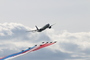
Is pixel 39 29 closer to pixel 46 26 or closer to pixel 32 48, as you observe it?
pixel 46 26

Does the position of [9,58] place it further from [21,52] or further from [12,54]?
[21,52]

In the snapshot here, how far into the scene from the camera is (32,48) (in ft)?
405

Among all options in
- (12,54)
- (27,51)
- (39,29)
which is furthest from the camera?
(39,29)

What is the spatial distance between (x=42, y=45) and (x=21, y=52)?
2266cm

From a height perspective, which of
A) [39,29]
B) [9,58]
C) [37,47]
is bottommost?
[9,58]

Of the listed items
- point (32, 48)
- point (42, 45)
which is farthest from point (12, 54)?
point (42, 45)

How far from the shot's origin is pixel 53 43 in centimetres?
13038

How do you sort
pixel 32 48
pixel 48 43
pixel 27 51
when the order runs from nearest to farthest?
pixel 27 51 → pixel 32 48 → pixel 48 43

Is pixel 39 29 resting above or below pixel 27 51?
above

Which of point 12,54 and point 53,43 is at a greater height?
point 53,43

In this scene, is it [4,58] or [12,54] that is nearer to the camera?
[4,58]

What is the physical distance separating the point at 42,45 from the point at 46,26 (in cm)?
5779

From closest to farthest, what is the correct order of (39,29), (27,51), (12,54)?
(12,54) < (27,51) < (39,29)

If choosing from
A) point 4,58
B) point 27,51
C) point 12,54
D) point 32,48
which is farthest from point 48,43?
point 4,58
